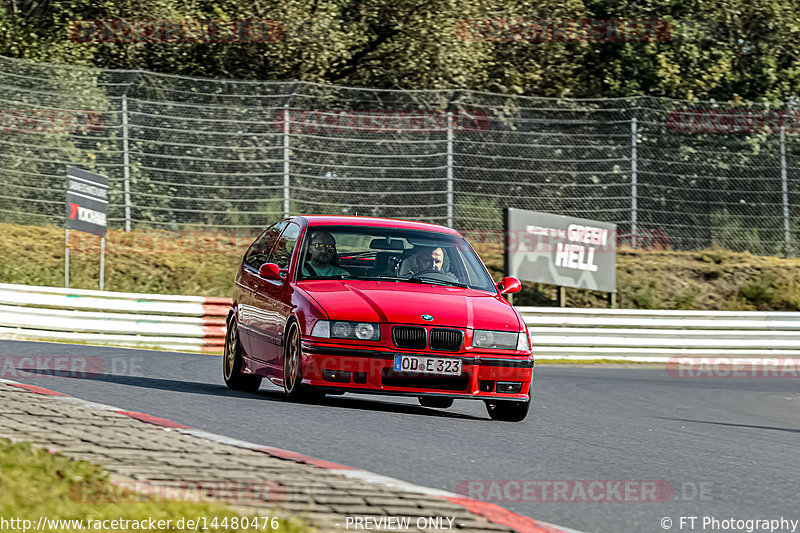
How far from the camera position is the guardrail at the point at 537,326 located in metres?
17.4

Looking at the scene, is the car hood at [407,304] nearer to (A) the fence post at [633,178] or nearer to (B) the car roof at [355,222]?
(B) the car roof at [355,222]

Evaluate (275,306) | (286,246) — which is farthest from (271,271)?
(286,246)

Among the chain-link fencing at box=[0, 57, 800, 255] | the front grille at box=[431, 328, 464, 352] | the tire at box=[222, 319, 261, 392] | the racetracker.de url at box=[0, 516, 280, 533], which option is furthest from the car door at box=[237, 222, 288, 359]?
the chain-link fencing at box=[0, 57, 800, 255]

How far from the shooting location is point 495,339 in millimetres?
9391

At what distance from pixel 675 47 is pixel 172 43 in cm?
1218

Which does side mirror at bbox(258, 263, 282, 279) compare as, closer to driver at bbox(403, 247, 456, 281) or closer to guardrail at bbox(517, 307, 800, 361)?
driver at bbox(403, 247, 456, 281)

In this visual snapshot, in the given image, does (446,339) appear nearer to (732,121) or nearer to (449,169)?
(449,169)

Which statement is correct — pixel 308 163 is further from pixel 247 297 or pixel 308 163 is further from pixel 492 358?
pixel 492 358

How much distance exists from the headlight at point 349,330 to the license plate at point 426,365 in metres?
0.25

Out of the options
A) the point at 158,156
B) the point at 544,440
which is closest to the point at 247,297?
the point at 544,440

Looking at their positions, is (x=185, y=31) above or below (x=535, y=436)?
above

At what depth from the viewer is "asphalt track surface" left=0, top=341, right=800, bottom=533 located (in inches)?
258

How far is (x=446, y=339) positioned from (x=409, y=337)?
0.28m

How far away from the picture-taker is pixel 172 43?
1094 inches
